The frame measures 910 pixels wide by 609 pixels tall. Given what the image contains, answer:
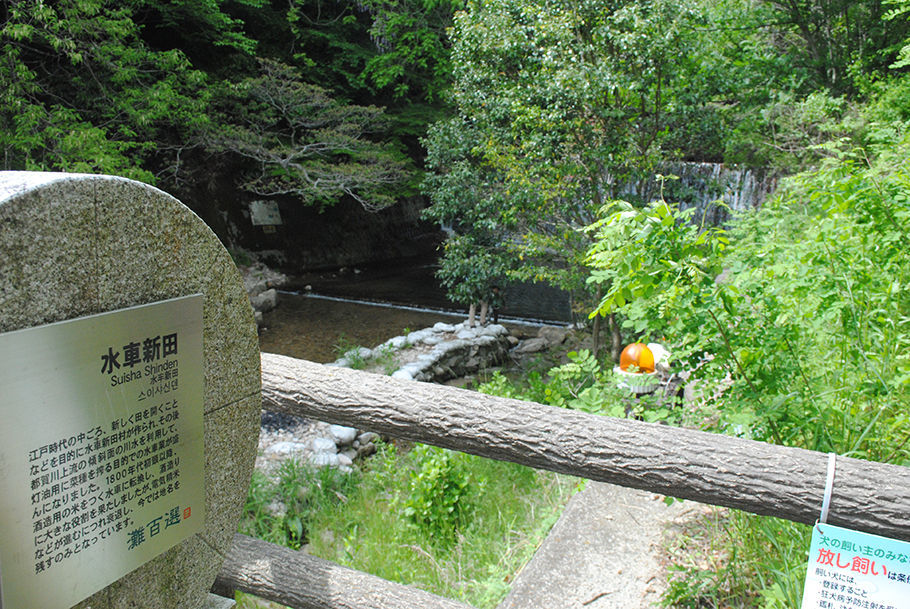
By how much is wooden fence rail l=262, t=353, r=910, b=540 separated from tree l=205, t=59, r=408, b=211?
9.04 meters

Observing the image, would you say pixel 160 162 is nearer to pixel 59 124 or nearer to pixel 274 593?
pixel 59 124

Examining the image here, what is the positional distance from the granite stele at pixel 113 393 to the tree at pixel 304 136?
31.0ft

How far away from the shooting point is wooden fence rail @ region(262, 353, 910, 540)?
1.47 m

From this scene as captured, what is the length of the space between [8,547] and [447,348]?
7.48m

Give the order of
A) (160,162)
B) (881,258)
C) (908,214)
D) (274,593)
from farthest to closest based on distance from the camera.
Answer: (160,162), (881,258), (908,214), (274,593)

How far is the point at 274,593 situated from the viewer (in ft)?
6.11

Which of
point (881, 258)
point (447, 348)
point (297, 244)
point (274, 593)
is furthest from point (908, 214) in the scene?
point (297, 244)

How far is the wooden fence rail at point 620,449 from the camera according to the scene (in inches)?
58.0

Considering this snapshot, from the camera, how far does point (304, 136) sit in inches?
467

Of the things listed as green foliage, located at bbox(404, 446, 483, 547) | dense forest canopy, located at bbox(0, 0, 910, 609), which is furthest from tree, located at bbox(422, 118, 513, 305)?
green foliage, located at bbox(404, 446, 483, 547)

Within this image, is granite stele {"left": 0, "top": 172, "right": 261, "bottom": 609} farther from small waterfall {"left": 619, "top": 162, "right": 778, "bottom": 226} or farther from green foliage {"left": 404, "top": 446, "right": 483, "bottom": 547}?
small waterfall {"left": 619, "top": 162, "right": 778, "bottom": 226}

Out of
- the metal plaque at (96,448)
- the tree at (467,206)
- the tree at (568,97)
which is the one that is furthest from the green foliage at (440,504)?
the tree at (467,206)

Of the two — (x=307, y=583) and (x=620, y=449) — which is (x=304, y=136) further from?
(x=620, y=449)

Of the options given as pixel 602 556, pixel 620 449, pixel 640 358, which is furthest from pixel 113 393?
pixel 640 358
